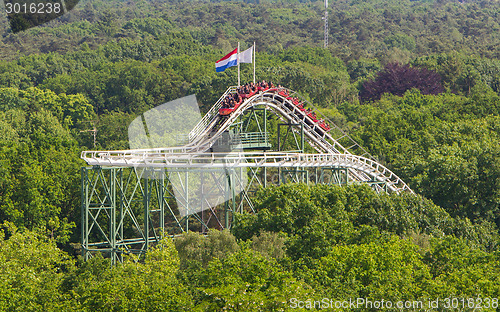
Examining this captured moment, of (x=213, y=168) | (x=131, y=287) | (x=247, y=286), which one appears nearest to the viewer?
(x=247, y=286)

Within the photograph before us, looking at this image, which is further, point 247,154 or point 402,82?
point 402,82

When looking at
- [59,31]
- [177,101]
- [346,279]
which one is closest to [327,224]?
[346,279]

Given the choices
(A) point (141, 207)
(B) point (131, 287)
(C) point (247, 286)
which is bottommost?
(A) point (141, 207)

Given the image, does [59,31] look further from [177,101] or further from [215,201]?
[215,201]

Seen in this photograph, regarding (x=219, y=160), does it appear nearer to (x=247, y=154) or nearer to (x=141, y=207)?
(x=247, y=154)

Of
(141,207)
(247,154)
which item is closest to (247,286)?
(247,154)

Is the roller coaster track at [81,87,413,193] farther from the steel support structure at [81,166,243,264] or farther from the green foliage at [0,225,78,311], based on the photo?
the green foliage at [0,225,78,311]

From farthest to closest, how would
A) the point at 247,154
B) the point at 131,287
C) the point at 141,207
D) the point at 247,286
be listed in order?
1. the point at 141,207
2. the point at 247,154
3. the point at 131,287
4. the point at 247,286
